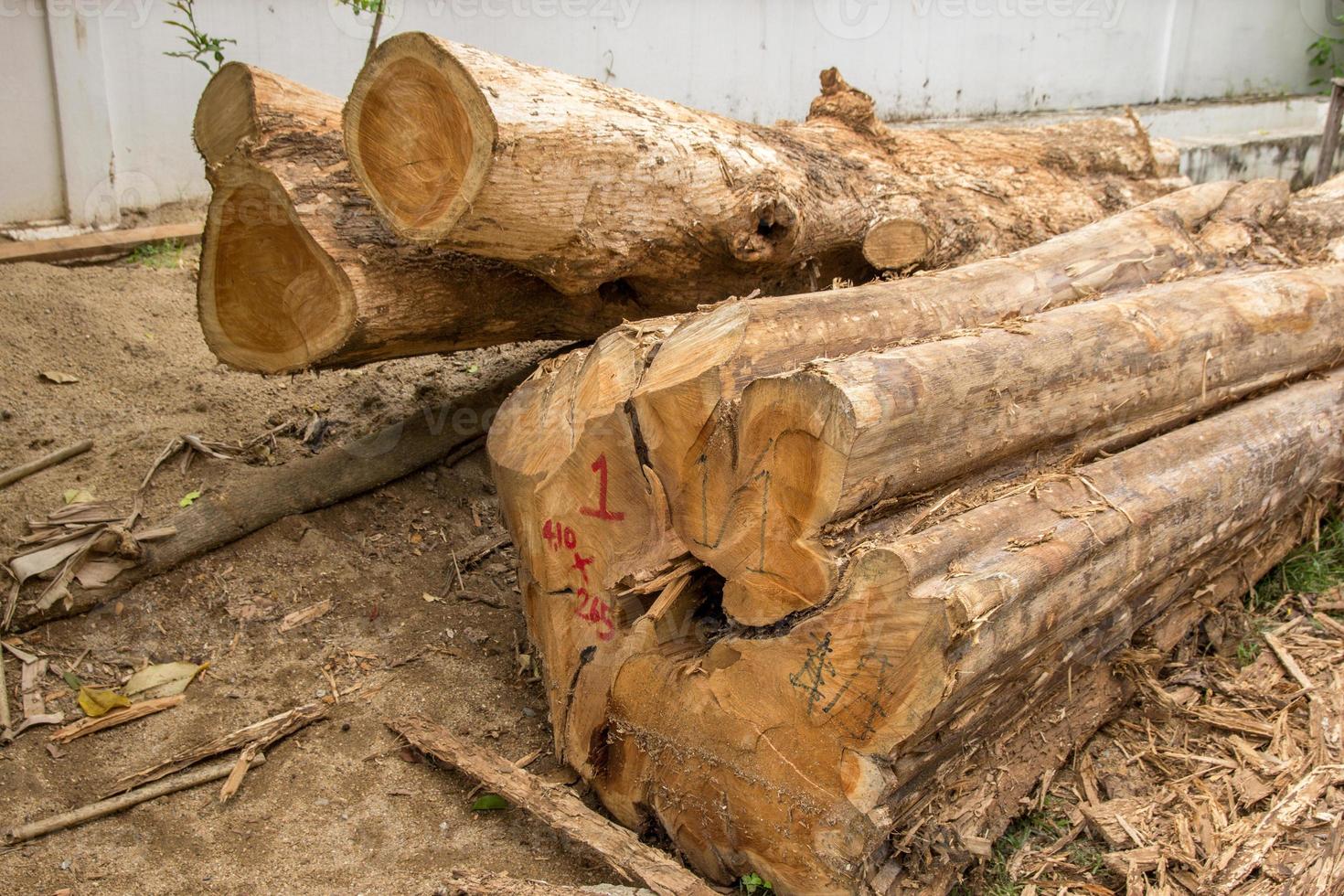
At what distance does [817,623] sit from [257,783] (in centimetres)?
158

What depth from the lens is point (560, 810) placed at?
2.64 metres

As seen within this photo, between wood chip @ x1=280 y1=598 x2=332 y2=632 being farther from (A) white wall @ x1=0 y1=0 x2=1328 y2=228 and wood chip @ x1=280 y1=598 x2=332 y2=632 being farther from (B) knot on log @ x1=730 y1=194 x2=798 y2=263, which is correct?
(A) white wall @ x1=0 y1=0 x2=1328 y2=228

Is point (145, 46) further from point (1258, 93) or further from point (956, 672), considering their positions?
point (1258, 93)

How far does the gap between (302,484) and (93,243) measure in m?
2.04

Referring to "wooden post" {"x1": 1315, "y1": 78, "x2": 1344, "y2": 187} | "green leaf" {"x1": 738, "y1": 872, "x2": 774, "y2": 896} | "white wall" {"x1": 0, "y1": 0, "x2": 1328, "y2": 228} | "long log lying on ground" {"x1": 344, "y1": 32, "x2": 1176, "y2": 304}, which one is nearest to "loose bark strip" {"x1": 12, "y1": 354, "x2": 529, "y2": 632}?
"long log lying on ground" {"x1": 344, "y1": 32, "x2": 1176, "y2": 304}

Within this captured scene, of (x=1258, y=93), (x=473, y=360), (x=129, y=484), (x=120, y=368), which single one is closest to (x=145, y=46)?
(x=120, y=368)

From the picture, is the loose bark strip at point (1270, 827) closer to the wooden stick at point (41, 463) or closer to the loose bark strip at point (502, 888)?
the loose bark strip at point (502, 888)

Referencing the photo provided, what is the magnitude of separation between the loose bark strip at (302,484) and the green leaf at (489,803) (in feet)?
4.49

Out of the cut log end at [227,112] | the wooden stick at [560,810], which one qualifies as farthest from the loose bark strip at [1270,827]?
the cut log end at [227,112]

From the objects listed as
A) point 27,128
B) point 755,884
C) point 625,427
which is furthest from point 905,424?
point 27,128

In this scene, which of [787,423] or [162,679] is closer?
[787,423]

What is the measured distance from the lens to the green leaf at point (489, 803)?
110 inches

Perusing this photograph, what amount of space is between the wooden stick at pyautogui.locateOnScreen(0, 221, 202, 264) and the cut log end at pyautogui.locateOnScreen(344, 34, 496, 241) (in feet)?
8.25

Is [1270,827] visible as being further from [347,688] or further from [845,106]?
[845,106]
